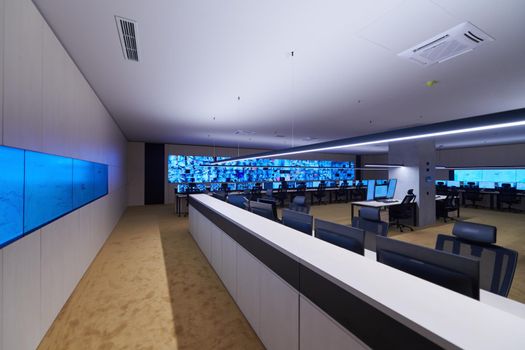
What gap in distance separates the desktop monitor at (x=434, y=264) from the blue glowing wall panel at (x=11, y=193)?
2367 millimetres

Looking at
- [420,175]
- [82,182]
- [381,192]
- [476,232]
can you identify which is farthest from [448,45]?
[381,192]

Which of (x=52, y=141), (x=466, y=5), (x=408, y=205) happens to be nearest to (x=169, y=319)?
(x=52, y=141)

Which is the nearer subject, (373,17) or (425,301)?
(425,301)

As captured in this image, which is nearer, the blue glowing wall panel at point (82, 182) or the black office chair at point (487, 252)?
the black office chair at point (487, 252)

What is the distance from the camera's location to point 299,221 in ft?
7.46

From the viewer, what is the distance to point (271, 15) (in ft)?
6.31

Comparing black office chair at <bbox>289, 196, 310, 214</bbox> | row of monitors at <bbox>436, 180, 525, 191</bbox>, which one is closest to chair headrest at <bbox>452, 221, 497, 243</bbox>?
black office chair at <bbox>289, 196, 310, 214</bbox>

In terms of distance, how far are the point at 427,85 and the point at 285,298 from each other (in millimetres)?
3685

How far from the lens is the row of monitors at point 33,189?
4.77 ft

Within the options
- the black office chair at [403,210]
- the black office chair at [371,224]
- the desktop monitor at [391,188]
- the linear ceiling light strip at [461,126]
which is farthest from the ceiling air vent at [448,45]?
the desktop monitor at [391,188]

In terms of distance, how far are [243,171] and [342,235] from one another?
32.6 ft

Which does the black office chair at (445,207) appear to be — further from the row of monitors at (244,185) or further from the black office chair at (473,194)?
the black office chair at (473,194)

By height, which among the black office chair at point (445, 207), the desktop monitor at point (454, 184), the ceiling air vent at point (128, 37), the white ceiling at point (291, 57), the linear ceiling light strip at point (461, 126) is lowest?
the black office chair at point (445, 207)

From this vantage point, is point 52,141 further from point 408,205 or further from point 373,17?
point 408,205
